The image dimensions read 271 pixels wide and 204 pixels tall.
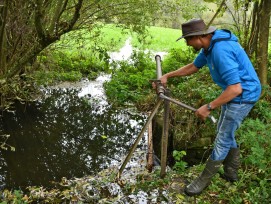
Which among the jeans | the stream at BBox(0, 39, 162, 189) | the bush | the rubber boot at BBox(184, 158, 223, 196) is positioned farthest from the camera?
the bush

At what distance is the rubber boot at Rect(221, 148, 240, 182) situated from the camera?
4.27m

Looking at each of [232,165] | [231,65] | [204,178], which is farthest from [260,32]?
[204,178]

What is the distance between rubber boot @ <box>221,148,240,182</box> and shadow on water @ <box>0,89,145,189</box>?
271 cm

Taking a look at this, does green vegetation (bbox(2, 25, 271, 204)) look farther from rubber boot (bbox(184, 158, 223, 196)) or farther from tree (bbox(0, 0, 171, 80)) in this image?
tree (bbox(0, 0, 171, 80))

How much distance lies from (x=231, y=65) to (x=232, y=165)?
1577mm

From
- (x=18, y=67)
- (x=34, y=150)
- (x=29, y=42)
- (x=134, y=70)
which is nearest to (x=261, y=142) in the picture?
(x=18, y=67)

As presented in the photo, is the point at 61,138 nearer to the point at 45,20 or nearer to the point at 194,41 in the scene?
the point at 45,20

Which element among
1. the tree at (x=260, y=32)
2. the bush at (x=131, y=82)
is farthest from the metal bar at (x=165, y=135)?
the bush at (x=131, y=82)

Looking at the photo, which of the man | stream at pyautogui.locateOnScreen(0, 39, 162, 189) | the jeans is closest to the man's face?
the man

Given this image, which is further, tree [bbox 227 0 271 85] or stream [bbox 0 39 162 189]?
tree [bbox 227 0 271 85]

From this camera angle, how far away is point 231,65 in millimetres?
3445

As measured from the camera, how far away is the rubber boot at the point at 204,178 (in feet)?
13.4

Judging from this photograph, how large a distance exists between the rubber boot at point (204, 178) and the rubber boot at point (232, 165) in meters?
0.30

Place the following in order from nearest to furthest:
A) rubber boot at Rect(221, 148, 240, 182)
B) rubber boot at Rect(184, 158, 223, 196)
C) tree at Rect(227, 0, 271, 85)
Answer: rubber boot at Rect(184, 158, 223, 196) → rubber boot at Rect(221, 148, 240, 182) → tree at Rect(227, 0, 271, 85)
